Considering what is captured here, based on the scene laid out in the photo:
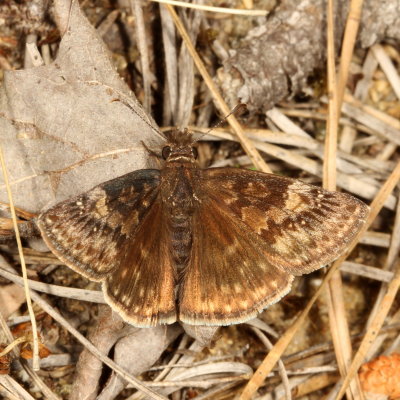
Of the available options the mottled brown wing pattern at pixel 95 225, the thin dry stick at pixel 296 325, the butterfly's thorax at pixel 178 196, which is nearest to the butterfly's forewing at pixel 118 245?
the mottled brown wing pattern at pixel 95 225

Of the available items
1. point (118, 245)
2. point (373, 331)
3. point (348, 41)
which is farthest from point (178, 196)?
point (348, 41)

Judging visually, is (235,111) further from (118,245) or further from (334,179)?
(118,245)

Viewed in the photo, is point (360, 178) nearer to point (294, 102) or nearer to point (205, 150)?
point (294, 102)

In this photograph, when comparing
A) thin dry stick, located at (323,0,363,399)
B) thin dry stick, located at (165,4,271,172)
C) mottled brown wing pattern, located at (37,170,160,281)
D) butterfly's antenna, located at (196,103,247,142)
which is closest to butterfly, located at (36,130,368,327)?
mottled brown wing pattern, located at (37,170,160,281)

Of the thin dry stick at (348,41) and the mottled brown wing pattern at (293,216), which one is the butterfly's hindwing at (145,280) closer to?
the mottled brown wing pattern at (293,216)

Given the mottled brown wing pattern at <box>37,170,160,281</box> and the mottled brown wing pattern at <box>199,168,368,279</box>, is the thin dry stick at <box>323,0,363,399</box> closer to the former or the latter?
the mottled brown wing pattern at <box>199,168,368,279</box>

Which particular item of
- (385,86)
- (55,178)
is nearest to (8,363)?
(55,178)

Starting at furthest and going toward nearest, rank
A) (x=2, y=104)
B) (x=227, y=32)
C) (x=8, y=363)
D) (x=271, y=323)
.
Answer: (x=227, y=32) < (x=271, y=323) < (x=2, y=104) < (x=8, y=363)
